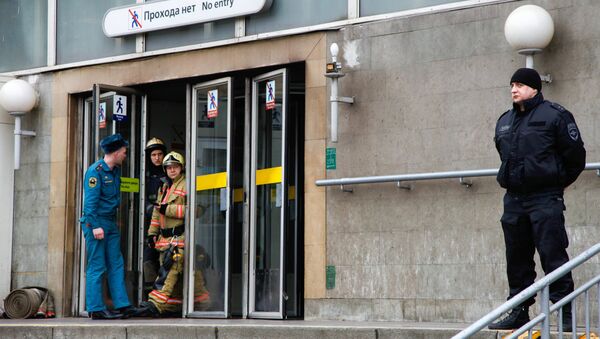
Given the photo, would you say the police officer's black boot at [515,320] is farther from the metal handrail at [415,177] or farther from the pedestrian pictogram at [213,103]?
the pedestrian pictogram at [213,103]

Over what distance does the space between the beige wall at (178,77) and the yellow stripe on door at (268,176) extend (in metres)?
0.43

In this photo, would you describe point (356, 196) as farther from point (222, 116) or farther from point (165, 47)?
point (165, 47)

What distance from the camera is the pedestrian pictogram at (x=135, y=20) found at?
1346 centimetres

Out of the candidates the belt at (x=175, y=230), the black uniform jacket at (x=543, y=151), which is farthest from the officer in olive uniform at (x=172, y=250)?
the black uniform jacket at (x=543, y=151)

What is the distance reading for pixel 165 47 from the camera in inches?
528

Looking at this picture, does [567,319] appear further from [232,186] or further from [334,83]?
[232,186]

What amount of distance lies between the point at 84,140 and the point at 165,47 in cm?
159

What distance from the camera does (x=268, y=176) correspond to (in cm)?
1249

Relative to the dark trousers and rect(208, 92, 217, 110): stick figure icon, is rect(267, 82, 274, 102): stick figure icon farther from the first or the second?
the dark trousers

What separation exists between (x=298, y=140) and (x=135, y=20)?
2.24 m

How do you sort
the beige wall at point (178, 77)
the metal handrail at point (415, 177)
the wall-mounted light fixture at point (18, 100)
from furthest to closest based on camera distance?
the wall-mounted light fixture at point (18, 100)
the beige wall at point (178, 77)
the metal handrail at point (415, 177)

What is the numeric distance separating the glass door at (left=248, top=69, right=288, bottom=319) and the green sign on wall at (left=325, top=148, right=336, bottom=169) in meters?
0.52

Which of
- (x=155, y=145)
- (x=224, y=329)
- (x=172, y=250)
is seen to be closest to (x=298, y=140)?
(x=155, y=145)

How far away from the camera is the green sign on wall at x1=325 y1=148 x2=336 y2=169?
11.8 metres
